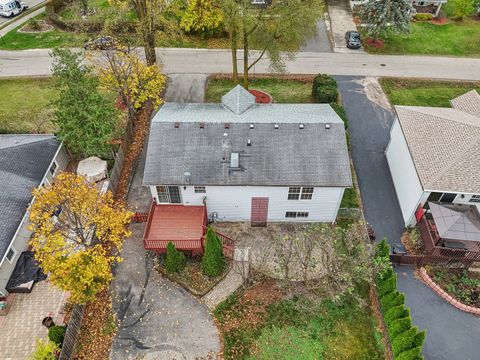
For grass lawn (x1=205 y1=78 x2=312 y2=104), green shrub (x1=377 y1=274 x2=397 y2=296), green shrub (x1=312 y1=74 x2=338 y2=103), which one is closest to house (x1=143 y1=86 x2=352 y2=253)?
green shrub (x1=377 y1=274 x2=397 y2=296)

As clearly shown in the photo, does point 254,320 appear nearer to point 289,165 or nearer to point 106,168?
point 289,165

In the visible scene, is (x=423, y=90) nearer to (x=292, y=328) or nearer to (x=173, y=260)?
(x=292, y=328)

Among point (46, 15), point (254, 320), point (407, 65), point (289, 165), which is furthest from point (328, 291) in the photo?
point (46, 15)

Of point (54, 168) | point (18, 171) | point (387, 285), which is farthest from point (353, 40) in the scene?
point (18, 171)

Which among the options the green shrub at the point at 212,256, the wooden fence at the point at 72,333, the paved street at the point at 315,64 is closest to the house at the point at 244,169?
the green shrub at the point at 212,256

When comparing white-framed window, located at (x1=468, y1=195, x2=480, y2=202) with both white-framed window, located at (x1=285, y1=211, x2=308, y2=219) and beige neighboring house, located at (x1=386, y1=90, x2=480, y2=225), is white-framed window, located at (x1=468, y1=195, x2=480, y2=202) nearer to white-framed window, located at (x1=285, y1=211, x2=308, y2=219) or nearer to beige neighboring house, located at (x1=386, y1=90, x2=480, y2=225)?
beige neighboring house, located at (x1=386, y1=90, x2=480, y2=225)

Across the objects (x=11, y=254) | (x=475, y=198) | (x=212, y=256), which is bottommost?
(x=11, y=254)
